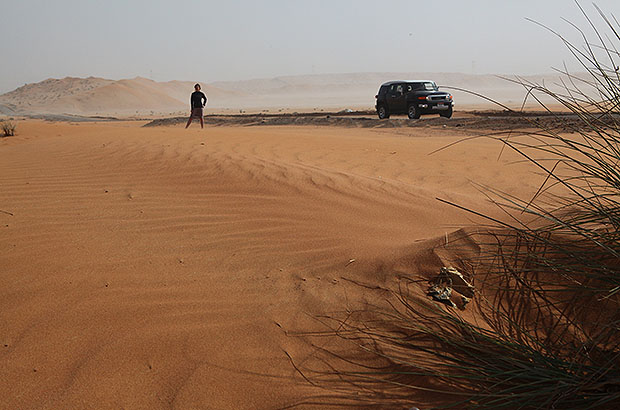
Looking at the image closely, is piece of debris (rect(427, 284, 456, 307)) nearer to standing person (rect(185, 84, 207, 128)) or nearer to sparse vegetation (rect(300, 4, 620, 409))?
sparse vegetation (rect(300, 4, 620, 409))

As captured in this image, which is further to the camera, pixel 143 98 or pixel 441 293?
pixel 143 98

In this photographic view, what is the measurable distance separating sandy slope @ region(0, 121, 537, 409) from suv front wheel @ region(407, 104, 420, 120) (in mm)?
12469

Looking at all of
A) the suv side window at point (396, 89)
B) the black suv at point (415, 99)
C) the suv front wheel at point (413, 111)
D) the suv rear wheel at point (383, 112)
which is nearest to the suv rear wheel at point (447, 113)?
the black suv at point (415, 99)

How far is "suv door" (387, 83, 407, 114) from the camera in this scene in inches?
773

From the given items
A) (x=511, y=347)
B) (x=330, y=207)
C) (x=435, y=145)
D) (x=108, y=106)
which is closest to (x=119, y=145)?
(x=330, y=207)

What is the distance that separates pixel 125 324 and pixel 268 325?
0.74 m

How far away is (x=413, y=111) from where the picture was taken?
63.3 ft

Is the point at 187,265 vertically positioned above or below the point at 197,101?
below

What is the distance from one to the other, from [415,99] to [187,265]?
16.9 meters

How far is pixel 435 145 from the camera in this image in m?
10.7

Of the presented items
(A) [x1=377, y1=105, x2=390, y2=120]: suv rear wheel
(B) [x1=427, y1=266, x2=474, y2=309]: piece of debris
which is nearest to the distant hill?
(A) [x1=377, y1=105, x2=390, y2=120]: suv rear wheel

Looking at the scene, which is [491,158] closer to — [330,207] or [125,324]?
[330,207]

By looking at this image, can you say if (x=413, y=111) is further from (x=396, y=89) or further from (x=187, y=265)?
(x=187, y=265)

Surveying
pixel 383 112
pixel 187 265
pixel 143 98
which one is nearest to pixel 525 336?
pixel 187 265
